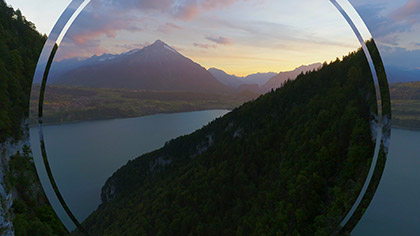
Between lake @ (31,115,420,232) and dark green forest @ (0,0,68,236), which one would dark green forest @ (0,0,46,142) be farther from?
lake @ (31,115,420,232)

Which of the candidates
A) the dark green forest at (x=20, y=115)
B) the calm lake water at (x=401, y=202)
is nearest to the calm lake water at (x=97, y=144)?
the dark green forest at (x=20, y=115)

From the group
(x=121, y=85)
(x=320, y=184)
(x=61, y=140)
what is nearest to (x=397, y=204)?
(x=320, y=184)

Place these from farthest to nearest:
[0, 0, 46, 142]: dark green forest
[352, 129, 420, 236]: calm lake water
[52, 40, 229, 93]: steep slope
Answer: [352, 129, 420, 236]: calm lake water → [0, 0, 46, 142]: dark green forest → [52, 40, 229, 93]: steep slope

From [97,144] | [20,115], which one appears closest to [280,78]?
[97,144]

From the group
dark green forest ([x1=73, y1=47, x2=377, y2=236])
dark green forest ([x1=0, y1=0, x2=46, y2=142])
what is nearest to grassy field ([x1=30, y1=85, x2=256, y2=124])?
dark green forest ([x1=73, y1=47, x2=377, y2=236])

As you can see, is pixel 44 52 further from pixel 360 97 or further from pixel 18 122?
pixel 360 97

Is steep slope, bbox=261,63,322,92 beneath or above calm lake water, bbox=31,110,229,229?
above

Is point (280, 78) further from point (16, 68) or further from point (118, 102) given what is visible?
point (16, 68)
